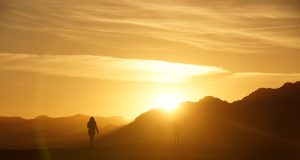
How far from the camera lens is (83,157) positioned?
41531 millimetres

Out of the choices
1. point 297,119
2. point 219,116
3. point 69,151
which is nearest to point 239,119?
point 219,116

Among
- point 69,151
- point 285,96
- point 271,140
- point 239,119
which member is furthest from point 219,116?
point 69,151

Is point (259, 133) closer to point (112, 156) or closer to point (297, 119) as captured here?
point (297, 119)

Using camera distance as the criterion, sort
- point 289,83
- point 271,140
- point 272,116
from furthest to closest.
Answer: point 289,83, point 272,116, point 271,140

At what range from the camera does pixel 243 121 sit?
16962 centimetres

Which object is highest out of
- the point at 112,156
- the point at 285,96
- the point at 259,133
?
the point at 285,96

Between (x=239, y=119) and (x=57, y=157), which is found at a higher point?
(x=239, y=119)

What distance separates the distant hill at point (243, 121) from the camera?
14886 cm

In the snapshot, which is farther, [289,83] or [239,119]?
[289,83]

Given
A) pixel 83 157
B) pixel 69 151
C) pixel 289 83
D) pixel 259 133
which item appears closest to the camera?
pixel 83 157

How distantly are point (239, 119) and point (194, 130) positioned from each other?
60.9ft

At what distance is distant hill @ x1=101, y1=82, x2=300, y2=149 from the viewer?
14886 centimetres

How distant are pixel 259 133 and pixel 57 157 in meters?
117

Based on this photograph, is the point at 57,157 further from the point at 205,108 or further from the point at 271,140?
the point at 205,108
